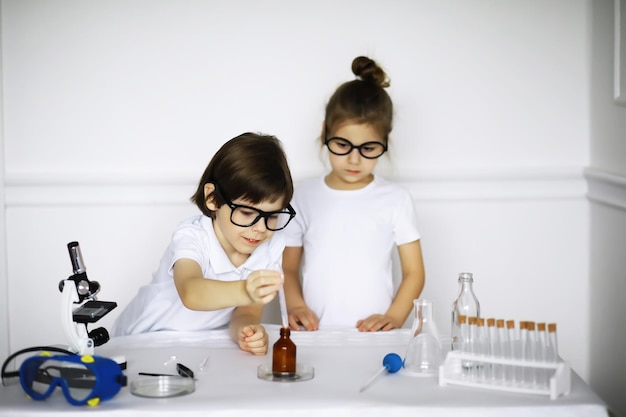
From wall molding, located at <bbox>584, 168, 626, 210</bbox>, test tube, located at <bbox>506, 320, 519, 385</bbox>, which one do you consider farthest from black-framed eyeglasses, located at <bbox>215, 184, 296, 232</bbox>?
wall molding, located at <bbox>584, 168, 626, 210</bbox>

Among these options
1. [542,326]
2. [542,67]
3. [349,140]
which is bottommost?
[542,326]

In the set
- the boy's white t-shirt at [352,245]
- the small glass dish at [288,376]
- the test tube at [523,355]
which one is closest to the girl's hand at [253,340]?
the small glass dish at [288,376]

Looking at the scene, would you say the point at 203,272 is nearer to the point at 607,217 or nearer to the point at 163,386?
the point at 163,386

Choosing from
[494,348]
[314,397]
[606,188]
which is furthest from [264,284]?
[606,188]

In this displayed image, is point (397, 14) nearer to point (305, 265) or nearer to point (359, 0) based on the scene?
point (359, 0)

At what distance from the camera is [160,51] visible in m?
3.53

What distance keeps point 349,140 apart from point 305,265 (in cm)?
55

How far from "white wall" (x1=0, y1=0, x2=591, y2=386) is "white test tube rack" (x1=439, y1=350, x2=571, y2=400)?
5.93 ft

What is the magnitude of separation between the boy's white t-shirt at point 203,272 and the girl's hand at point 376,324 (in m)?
0.38

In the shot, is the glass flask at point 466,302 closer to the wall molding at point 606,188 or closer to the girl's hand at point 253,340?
the girl's hand at point 253,340

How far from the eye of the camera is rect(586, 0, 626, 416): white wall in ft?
10.4

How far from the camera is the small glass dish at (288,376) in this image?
73.1 inches

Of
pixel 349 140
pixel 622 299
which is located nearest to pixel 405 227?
pixel 349 140

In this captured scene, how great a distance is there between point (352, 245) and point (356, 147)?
41 centimetres
